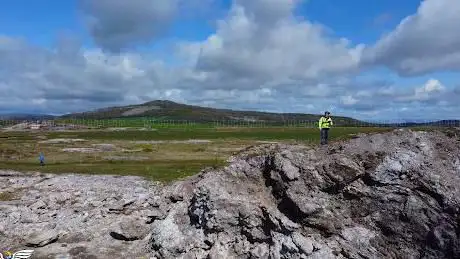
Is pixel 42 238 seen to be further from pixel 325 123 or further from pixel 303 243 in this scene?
pixel 325 123

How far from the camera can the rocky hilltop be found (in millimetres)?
22984

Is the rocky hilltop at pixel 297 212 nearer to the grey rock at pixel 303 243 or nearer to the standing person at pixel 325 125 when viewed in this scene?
the grey rock at pixel 303 243

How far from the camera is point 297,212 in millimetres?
24734

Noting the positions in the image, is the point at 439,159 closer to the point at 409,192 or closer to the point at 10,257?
the point at 409,192

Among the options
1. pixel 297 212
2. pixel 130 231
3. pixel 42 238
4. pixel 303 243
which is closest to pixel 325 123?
pixel 297 212

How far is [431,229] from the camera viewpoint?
2244cm

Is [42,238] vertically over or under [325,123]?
under

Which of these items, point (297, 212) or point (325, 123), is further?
point (325, 123)

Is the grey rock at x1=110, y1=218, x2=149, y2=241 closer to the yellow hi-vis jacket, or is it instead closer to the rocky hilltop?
the rocky hilltop

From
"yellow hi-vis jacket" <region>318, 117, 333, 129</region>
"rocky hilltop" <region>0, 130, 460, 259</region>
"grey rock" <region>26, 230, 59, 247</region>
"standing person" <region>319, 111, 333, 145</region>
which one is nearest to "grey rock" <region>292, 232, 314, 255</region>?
"rocky hilltop" <region>0, 130, 460, 259</region>

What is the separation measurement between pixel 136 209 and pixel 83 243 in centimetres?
405

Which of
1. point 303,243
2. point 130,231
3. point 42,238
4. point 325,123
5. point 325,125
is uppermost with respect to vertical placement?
point 325,123

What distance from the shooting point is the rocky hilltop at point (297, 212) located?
2298 cm

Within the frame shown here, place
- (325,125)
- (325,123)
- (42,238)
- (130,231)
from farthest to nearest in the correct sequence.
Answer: (325,123), (325,125), (42,238), (130,231)
